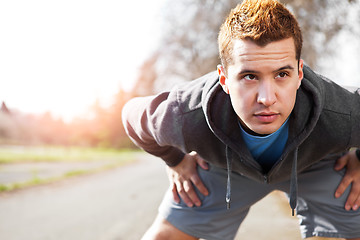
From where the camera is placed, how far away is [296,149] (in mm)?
1903

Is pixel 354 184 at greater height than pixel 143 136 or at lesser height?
lesser

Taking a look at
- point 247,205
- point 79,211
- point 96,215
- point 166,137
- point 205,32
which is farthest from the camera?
point 205,32

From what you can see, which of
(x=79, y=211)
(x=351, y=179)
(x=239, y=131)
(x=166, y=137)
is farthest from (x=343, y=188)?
(x=79, y=211)

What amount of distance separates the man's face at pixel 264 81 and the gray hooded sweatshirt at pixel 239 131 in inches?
6.6

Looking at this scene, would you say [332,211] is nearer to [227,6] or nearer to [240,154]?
[240,154]

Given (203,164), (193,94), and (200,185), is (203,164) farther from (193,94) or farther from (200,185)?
(193,94)

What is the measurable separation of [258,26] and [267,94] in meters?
0.35

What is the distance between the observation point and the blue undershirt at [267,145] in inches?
75.5

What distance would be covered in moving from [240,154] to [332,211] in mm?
805

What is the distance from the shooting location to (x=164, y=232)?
220cm

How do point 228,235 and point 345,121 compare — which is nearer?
point 345,121

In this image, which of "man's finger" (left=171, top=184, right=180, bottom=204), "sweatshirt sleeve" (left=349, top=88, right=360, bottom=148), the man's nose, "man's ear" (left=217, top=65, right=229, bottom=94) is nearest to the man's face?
the man's nose

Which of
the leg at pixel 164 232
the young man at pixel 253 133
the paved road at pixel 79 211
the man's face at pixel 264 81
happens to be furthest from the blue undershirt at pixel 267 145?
the paved road at pixel 79 211

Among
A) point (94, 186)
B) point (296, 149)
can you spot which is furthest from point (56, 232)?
point (94, 186)
